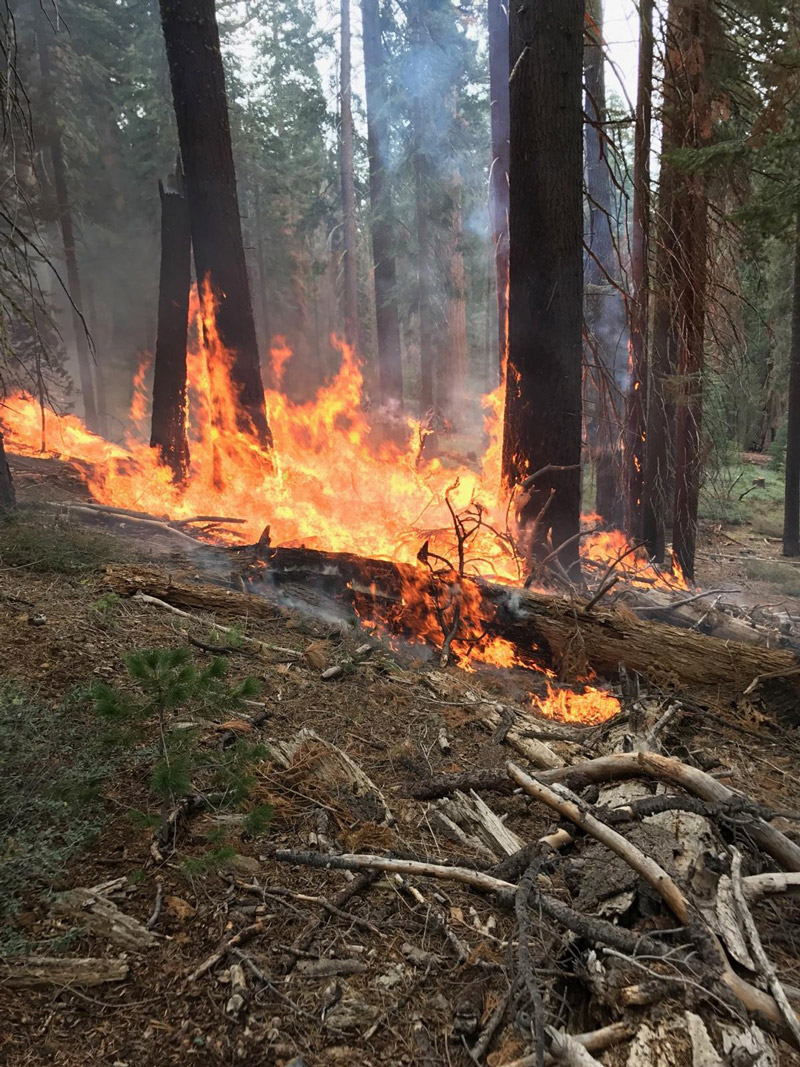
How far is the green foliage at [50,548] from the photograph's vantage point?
580 cm

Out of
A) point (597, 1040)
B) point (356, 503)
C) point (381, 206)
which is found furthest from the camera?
point (381, 206)

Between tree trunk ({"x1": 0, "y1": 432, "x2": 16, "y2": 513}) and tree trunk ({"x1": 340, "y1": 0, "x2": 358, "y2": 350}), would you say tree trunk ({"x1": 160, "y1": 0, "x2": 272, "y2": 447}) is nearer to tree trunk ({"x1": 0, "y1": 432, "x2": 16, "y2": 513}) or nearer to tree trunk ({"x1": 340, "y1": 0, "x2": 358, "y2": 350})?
tree trunk ({"x1": 0, "y1": 432, "x2": 16, "y2": 513})

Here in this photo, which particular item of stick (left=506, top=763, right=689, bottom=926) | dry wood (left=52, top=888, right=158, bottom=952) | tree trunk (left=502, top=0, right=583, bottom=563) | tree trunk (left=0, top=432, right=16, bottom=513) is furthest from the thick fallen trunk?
dry wood (left=52, top=888, right=158, bottom=952)

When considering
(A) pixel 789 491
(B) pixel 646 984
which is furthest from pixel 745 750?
(A) pixel 789 491

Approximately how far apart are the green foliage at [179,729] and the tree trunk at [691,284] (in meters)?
6.44

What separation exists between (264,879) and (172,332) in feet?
37.3

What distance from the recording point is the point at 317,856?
97.3 inches

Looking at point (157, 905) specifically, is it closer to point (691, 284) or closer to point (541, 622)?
point (541, 622)

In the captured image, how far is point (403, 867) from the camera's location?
2408mm

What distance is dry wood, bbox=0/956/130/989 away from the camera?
1.91 metres

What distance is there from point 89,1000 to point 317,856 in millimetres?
869

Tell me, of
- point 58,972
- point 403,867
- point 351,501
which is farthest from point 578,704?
point 351,501

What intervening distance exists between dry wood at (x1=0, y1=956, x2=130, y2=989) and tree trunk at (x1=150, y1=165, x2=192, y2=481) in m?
10.8

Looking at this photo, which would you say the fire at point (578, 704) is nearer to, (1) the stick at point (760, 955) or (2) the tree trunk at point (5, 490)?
(1) the stick at point (760, 955)
